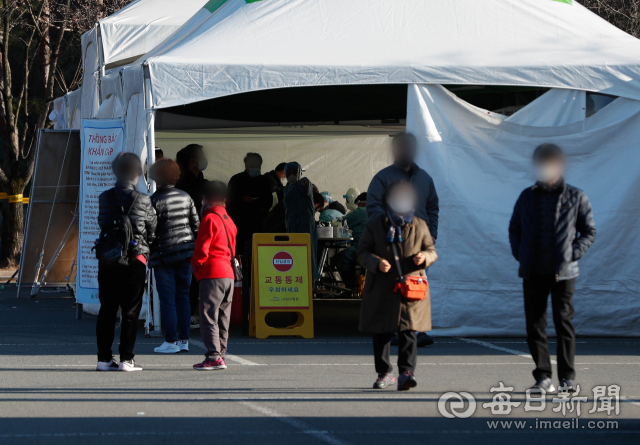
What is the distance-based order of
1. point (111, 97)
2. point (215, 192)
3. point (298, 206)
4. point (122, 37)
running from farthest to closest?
point (122, 37)
point (111, 97)
point (298, 206)
point (215, 192)

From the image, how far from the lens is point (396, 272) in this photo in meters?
5.98

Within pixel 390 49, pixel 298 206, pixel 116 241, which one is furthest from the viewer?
pixel 298 206

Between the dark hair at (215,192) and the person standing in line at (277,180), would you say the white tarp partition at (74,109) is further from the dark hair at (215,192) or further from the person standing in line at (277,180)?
the dark hair at (215,192)

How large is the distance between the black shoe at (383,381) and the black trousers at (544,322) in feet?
3.38

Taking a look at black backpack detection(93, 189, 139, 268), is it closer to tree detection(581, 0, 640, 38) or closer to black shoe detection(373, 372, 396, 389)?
black shoe detection(373, 372, 396, 389)

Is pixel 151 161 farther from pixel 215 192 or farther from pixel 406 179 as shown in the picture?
pixel 406 179

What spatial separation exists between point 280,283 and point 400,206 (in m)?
3.42

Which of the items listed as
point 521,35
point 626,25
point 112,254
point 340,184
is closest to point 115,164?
point 112,254

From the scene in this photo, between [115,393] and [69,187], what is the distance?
6.87 m

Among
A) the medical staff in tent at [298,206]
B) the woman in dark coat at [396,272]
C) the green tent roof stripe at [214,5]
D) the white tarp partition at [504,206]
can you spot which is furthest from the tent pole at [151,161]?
the woman in dark coat at [396,272]

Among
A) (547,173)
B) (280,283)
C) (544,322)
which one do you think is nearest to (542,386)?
(544,322)

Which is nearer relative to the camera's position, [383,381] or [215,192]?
[383,381]

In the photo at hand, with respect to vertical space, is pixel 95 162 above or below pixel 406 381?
above

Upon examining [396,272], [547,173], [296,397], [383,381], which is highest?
[547,173]
